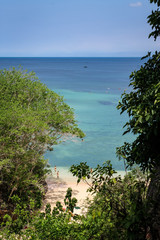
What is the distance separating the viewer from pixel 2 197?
583 inches

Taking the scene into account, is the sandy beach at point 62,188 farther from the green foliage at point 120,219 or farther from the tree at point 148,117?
the green foliage at point 120,219

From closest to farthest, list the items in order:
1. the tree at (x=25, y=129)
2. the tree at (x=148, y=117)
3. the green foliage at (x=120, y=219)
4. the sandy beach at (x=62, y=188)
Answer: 1. the green foliage at (x=120, y=219)
2. the tree at (x=148, y=117)
3. the tree at (x=25, y=129)
4. the sandy beach at (x=62, y=188)

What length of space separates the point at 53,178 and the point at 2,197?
9538mm

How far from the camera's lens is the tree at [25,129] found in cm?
1397

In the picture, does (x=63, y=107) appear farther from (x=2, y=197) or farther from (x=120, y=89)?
(x=120, y=89)

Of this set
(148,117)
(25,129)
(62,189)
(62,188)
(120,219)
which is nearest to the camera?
(120,219)

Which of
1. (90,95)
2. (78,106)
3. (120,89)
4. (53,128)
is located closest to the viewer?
(53,128)

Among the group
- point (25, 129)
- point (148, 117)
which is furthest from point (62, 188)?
point (148, 117)

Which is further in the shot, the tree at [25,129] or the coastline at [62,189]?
the coastline at [62,189]

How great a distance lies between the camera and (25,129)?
551 inches

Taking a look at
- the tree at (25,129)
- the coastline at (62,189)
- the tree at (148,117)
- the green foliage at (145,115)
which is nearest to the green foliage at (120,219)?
the tree at (148,117)

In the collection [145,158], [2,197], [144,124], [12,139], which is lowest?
[2,197]

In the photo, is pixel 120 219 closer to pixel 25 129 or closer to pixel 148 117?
pixel 148 117

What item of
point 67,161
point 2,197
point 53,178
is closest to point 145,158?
point 2,197
